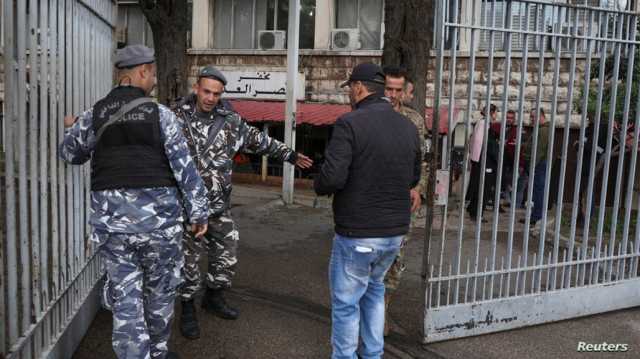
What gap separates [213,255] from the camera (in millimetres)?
4539

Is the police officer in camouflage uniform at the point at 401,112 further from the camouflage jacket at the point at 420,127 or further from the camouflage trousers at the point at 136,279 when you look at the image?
the camouflage trousers at the point at 136,279

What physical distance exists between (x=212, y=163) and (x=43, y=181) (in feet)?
4.06

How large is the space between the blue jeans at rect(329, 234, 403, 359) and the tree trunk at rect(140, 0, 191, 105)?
533cm

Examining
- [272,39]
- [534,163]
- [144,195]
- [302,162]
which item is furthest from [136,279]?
[272,39]

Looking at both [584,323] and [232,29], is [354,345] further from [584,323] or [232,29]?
[232,29]

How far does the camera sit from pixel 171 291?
138 inches

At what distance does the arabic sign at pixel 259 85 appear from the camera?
14.6 meters

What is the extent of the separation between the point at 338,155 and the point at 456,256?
1539mm

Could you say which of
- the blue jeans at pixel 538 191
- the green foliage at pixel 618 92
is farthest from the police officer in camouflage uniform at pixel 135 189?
the blue jeans at pixel 538 191

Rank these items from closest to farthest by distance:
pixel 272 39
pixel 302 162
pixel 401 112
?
1. pixel 401 112
2. pixel 302 162
3. pixel 272 39

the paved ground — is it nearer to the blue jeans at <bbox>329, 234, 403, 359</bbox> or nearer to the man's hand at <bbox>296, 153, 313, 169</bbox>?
the blue jeans at <bbox>329, 234, 403, 359</bbox>

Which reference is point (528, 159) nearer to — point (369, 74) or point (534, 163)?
point (534, 163)

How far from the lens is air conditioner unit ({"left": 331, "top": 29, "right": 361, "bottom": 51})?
1460cm

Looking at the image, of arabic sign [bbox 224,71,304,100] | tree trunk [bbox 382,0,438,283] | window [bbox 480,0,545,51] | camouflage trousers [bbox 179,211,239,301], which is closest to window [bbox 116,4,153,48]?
arabic sign [bbox 224,71,304,100]
